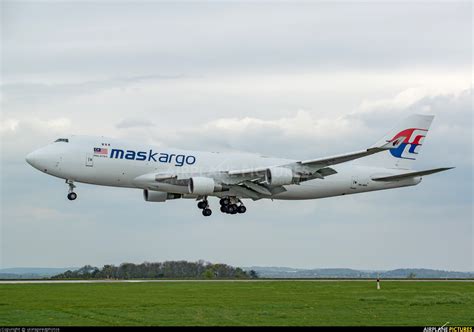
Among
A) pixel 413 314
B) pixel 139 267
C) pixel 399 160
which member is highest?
pixel 399 160

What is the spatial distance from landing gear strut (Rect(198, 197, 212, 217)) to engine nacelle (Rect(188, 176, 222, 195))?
5.15m

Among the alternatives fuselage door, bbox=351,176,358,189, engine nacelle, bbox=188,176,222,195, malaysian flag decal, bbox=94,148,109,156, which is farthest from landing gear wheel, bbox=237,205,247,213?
malaysian flag decal, bbox=94,148,109,156

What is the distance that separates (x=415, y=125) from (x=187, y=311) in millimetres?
42089

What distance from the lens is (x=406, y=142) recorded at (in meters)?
74.9

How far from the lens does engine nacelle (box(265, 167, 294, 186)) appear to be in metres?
63.8

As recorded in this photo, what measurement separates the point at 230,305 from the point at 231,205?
27.9 meters

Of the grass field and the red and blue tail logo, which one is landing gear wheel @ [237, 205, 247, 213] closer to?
the grass field

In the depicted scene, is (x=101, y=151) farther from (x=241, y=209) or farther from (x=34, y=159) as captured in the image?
(x=241, y=209)

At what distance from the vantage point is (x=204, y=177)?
6500cm

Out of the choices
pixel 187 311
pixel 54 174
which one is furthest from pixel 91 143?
pixel 187 311

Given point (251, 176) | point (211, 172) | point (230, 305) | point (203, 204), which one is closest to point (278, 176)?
point (251, 176)

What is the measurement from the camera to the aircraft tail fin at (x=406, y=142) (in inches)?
2894

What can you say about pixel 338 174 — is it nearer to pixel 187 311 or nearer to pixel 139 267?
pixel 139 267

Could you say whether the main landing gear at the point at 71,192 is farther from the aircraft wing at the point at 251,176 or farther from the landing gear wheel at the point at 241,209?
the landing gear wheel at the point at 241,209
